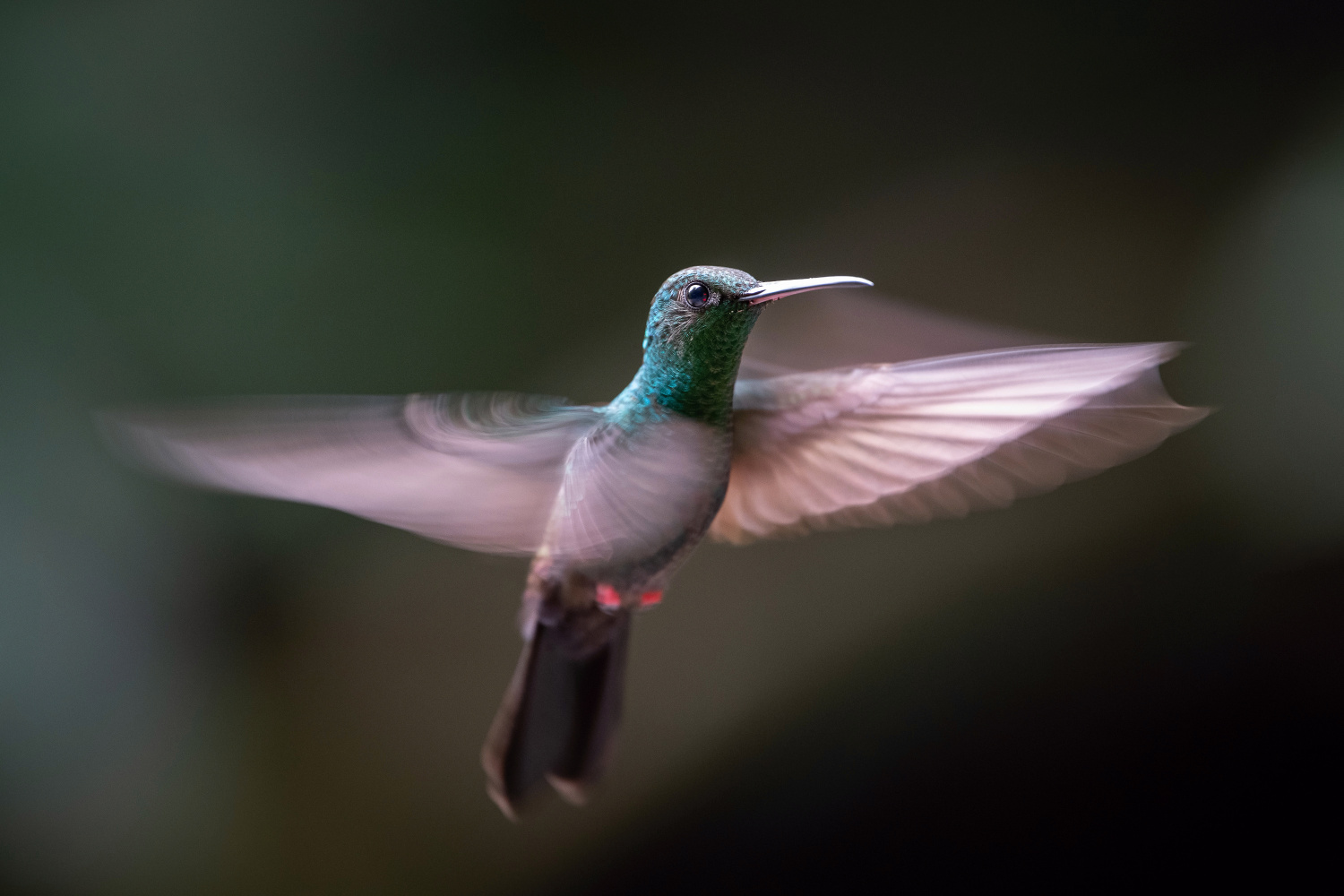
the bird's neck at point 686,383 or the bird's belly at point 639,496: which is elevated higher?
the bird's neck at point 686,383

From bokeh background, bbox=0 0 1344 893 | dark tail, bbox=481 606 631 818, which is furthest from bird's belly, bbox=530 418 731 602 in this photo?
bokeh background, bbox=0 0 1344 893

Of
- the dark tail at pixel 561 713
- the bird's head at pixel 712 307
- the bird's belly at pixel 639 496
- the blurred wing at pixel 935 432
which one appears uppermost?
the bird's head at pixel 712 307

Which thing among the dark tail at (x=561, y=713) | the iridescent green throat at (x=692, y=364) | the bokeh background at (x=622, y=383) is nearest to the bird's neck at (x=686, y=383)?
the iridescent green throat at (x=692, y=364)

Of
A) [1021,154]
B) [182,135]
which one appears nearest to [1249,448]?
[1021,154]

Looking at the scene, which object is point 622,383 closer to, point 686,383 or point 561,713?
point 561,713

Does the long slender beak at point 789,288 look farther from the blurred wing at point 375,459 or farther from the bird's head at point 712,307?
the blurred wing at point 375,459

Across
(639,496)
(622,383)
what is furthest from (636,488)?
(622,383)
